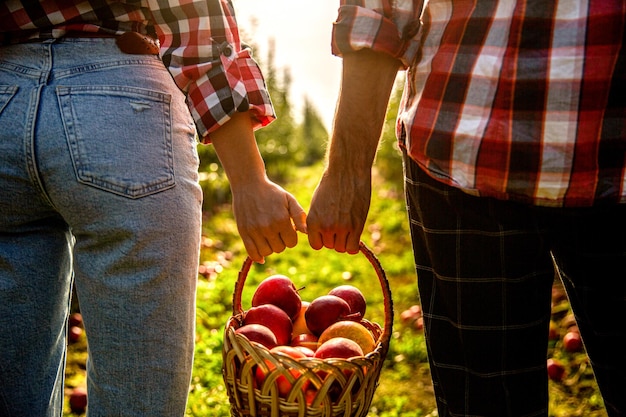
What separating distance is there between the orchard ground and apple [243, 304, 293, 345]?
115 cm

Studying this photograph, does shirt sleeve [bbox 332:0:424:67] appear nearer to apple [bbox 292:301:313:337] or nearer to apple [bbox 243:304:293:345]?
apple [bbox 243:304:293:345]

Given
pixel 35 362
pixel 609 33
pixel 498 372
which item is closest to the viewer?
pixel 609 33

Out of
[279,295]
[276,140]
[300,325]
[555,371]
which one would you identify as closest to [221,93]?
[279,295]

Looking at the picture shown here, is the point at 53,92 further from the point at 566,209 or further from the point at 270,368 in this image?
the point at 566,209

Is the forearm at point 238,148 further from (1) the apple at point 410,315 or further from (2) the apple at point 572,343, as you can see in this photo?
(1) the apple at point 410,315

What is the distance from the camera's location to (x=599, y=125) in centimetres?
120

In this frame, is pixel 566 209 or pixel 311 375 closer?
pixel 566 209

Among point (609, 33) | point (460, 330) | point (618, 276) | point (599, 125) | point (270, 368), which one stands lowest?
point (270, 368)

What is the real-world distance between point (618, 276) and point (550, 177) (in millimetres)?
253

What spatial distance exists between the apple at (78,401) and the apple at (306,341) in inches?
50.8

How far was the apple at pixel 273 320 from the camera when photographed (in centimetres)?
173

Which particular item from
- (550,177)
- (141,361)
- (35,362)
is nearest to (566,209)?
(550,177)

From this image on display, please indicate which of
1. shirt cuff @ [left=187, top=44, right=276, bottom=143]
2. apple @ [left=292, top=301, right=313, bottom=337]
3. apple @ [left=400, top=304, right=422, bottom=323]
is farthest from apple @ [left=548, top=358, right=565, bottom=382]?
shirt cuff @ [left=187, top=44, right=276, bottom=143]

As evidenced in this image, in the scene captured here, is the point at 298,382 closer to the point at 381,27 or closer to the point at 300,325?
the point at 300,325
